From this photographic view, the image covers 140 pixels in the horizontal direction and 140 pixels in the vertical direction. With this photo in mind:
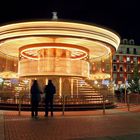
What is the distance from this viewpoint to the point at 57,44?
Result: 22797 mm

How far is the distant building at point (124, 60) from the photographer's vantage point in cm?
9225

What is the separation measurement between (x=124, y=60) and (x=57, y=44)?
72393 mm

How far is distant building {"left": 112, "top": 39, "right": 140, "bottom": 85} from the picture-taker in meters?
92.2

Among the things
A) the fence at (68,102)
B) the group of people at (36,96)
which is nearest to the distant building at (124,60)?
the fence at (68,102)

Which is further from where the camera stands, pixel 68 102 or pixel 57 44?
pixel 57 44

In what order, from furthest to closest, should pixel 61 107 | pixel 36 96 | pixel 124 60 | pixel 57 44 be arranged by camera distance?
pixel 124 60 < pixel 57 44 < pixel 61 107 < pixel 36 96

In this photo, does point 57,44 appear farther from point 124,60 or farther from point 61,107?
point 124,60

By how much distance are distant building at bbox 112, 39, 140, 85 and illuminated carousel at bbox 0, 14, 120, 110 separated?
67.3 m

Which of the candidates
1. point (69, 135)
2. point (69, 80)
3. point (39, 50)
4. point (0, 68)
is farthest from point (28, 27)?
point (69, 135)

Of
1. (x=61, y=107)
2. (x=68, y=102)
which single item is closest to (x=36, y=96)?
(x=61, y=107)

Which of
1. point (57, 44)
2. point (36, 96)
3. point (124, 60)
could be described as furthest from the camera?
point (124, 60)

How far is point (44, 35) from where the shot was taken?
20906mm

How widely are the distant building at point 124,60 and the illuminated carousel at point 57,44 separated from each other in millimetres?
67322

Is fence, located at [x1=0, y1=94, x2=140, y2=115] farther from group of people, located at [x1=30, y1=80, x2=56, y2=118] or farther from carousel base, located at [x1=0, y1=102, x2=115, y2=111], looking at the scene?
group of people, located at [x1=30, y1=80, x2=56, y2=118]
